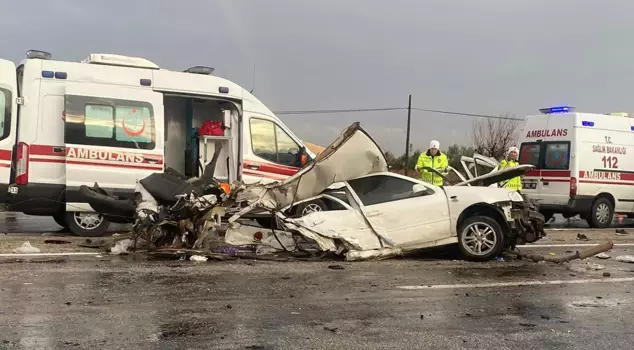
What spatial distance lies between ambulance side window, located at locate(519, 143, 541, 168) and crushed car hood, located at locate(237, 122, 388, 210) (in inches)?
277

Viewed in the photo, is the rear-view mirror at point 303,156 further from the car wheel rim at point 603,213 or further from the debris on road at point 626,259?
the car wheel rim at point 603,213

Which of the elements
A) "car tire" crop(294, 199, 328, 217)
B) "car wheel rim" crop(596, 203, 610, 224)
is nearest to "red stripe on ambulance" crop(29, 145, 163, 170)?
"car tire" crop(294, 199, 328, 217)

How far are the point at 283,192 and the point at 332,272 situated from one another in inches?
63.7

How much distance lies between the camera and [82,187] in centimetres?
963

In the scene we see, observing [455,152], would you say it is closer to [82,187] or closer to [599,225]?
[599,225]

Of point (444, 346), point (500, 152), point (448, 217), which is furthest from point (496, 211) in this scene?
point (500, 152)

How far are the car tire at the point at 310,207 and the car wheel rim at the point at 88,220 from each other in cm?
→ 376

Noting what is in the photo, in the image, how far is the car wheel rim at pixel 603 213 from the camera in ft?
46.1

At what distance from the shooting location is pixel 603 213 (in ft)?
46.3

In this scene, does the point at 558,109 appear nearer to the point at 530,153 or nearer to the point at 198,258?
the point at 530,153

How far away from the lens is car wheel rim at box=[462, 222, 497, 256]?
8.39 meters

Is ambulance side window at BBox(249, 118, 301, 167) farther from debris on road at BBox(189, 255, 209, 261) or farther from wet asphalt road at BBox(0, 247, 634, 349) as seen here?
wet asphalt road at BBox(0, 247, 634, 349)

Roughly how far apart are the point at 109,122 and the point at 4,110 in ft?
5.18

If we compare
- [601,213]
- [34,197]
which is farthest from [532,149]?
[34,197]
